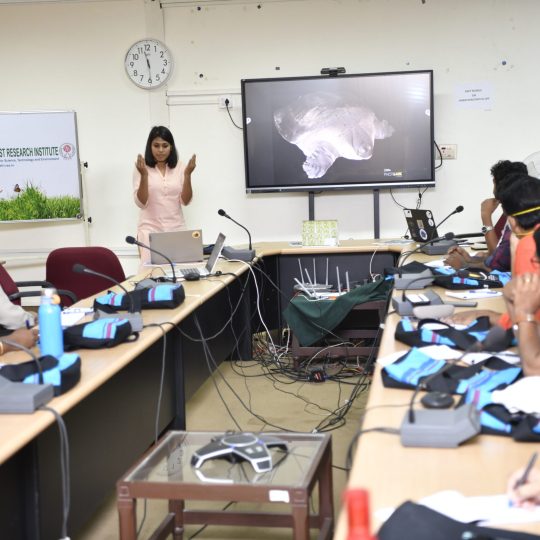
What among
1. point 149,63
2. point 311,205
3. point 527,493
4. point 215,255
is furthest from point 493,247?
point 527,493

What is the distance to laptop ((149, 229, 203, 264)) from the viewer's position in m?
4.47

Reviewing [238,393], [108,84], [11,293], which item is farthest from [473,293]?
[108,84]

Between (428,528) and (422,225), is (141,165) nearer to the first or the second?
(422,225)

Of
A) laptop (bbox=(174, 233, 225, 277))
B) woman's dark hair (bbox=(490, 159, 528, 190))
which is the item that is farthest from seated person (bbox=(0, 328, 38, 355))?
woman's dark hair (bbox=(490, 159, 528, 190))

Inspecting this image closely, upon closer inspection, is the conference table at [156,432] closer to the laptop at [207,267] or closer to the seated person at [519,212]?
the laptop at [207,267]

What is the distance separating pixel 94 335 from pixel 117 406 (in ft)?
1.04

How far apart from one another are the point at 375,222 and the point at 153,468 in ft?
14.8

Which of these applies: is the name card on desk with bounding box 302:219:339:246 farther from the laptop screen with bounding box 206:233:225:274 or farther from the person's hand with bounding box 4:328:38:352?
the person's hand with bounding box 4:328:38:352

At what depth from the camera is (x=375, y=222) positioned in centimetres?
634

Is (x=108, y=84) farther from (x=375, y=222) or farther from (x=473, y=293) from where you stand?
(x=473, y=293)

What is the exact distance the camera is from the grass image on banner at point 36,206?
21.1 feet

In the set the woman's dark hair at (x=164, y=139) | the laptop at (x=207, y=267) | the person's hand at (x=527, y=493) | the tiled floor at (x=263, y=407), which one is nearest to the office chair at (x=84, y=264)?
the laptop at (x=207, y=267)

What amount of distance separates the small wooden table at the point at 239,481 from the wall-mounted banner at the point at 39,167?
4467 millimetres

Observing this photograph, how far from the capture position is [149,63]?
21.0 feet
